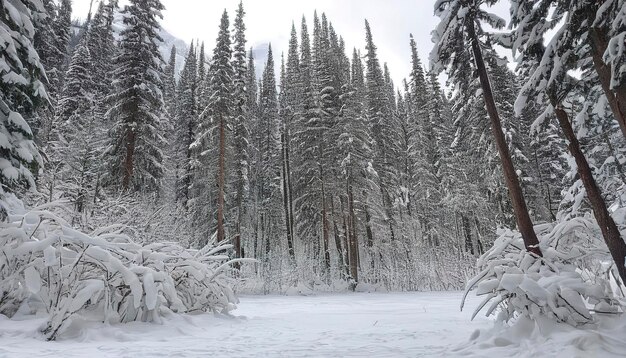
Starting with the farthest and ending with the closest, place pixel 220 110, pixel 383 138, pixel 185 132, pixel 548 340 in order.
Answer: pixel 185 132 → pixel 383 138 → pixel 220 110 → pixel 548 340

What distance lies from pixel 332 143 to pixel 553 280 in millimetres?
22109

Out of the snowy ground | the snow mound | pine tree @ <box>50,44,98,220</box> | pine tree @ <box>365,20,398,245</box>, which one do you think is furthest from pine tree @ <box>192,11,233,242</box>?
the snow mound

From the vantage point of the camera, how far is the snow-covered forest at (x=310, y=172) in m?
5.34

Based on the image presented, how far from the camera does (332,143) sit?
1046 inches

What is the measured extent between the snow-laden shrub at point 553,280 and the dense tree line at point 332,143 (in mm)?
404

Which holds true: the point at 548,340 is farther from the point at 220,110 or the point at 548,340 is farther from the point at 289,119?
the point at 289,119

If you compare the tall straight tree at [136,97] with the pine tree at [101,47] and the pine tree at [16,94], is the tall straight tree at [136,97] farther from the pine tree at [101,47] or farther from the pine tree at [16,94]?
the pine tree at [101,47]

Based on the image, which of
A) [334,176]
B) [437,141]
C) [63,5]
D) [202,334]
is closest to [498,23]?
[202,334]

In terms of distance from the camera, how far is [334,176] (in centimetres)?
2589

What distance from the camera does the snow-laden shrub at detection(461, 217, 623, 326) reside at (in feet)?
15.0

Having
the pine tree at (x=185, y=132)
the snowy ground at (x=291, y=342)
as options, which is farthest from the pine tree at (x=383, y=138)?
the snowy ground at (x=291, y=342)

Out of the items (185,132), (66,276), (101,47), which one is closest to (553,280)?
(66,276)

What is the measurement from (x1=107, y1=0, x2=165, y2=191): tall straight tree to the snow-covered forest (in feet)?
0.32

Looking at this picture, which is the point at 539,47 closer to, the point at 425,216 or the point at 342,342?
the point at 342,342
